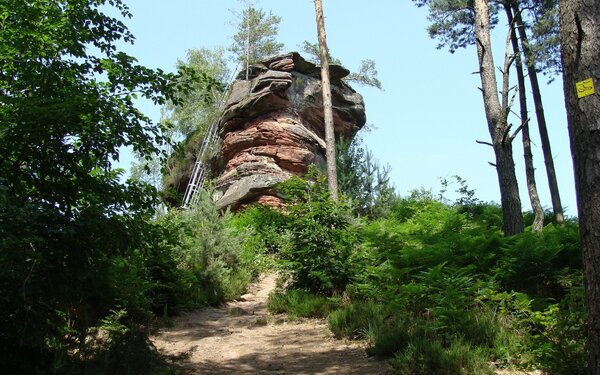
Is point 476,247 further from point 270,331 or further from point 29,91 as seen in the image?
point 29,91

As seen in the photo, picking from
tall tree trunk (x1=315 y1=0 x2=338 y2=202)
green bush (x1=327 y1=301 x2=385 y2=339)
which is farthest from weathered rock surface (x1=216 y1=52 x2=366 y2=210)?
green bush (x1=327 y1=301 x2=385 y2=339)

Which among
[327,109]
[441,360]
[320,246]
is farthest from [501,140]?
[327,109]

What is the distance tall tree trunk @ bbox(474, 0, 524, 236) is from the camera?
994 cm

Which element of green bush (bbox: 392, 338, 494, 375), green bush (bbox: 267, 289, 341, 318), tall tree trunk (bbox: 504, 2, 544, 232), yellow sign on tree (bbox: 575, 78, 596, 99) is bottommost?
green bush (bbox: 392, 338, 494, 375)

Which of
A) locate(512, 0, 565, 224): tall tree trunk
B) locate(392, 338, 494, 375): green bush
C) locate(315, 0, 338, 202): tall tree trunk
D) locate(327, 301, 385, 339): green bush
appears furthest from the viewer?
locate(512, 0, 565, 224): tall tree trunk

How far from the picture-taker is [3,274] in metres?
3.88

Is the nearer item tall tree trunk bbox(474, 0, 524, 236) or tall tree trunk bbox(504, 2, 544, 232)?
tall tree trunk bbox(474, 0, 524, 236)

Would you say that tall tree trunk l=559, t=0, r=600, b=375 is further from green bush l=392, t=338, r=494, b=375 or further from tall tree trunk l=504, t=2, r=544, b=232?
tall tree trunk l=504, t=2, r=544, b=232

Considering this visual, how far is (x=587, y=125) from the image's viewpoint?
4188 mm

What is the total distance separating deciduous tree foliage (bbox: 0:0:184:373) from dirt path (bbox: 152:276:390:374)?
2.08 metres

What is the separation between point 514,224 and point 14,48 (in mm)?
8627

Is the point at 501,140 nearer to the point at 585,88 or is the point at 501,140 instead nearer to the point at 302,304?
the point at 302,304

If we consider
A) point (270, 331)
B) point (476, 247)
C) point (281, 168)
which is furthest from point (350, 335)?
point (281, 168)

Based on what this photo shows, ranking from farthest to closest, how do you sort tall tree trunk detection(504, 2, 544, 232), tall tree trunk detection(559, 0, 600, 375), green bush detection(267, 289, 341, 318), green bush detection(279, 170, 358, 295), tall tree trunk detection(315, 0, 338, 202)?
tall tree trunk detection(315, 0, 338, 202) → tall tree trunk detection(504, 2, 544, 232) → green bush detection(279, 170, 358, 295) → green bush detection(267, 289, 341, 318) → tall tree trunk detection(559, 0, 600, 375)
